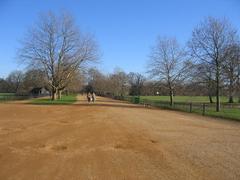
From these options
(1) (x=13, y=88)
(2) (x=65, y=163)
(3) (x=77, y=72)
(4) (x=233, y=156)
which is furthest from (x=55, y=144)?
(1) (x=13, y=88)

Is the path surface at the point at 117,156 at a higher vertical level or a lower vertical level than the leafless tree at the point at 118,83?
lower

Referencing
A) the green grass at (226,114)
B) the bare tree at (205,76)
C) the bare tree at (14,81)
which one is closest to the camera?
the green grass at (226,114)

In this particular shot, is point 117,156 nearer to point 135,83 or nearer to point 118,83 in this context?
point 118,83

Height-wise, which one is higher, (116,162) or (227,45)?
(227,45)

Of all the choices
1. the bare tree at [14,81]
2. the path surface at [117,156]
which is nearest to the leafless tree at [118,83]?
the bare tree at [14,81]

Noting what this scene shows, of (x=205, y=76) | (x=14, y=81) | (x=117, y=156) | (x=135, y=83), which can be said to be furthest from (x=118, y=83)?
(x=117, y=156)

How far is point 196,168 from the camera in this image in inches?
280

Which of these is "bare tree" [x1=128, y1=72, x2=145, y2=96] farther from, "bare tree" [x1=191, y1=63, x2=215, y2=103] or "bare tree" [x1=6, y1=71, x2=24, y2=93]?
"bare tree" [x1=191, y1=63, x2=215, y2=103]

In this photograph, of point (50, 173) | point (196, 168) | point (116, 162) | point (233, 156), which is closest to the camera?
point (50, 173)

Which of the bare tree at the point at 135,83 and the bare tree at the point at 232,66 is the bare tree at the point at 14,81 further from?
the bare tree at the point at 232,66

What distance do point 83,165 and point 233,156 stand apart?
4182 millimetres

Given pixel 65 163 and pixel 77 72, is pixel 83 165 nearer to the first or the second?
pixel 65 163

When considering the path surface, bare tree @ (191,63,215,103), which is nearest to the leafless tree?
bare tree @ (191,63,215,103)

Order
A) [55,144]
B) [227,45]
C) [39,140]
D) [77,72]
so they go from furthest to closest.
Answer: [77,72] → [227,45] → [39,140] → [55,144]
